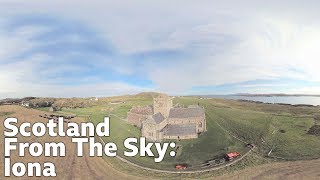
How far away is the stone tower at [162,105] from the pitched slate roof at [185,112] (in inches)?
31.7

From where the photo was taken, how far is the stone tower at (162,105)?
5581 centimetres

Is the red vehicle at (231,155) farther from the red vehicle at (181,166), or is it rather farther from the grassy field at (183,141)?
the red vehicle at (181,166)

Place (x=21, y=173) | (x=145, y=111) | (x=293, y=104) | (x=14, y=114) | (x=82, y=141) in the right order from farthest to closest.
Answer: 1. (x=293, y=104)
2. (x=14, y=114)
3. (x=145, y=111)
4. (x=82, y=141)
5. (x=21, y=173)

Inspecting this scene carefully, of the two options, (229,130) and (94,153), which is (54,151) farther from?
(229,130)

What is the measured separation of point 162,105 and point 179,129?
4.99 metres

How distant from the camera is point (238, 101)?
226 feet

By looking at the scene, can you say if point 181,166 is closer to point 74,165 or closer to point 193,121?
point 193,121

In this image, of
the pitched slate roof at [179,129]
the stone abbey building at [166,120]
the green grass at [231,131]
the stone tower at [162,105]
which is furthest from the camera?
the stone tower at [162,105]

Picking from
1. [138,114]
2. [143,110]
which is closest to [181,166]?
[138,114]

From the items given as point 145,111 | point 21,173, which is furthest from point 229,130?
point 21,173

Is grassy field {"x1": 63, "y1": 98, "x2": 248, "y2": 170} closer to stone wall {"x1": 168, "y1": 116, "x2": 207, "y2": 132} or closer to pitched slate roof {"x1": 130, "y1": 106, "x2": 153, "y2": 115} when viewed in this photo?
stone wall {"x1": 168, "y1": 116, "x2": 207, "y2": 132}

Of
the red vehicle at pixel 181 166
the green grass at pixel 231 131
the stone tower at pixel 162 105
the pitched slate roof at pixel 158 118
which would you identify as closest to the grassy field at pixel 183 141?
the green grass at pixel 231 131

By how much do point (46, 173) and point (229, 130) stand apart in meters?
28.6

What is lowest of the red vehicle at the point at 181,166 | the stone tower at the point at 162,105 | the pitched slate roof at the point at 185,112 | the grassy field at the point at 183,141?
the red vehicle at the point at 181,166
